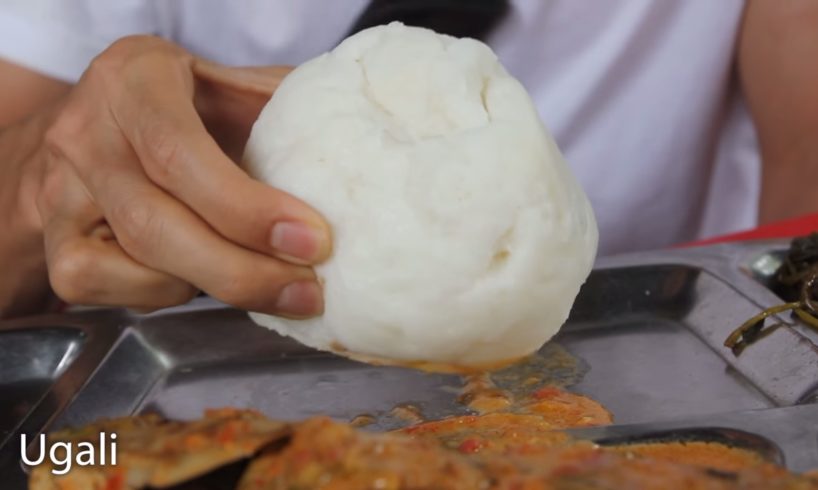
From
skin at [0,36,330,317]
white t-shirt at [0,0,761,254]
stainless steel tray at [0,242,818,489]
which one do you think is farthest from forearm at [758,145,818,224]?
skin at [0,36,330,317]

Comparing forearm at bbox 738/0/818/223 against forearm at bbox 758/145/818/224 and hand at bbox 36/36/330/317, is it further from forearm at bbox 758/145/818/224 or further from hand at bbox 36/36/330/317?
hand at bbox 36/36/330/317

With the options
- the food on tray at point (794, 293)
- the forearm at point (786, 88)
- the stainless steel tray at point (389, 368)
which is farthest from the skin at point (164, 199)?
the forearm at point (786, 88)

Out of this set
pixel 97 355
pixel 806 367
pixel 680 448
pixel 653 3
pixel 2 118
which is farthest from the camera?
pixel 653 3

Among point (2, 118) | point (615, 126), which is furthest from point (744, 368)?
point (2, 118)

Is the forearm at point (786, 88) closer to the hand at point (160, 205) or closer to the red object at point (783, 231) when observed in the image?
the red object at point (783, 231)

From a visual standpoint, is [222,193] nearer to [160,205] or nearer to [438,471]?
[160,205]

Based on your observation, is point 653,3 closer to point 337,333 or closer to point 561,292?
point 561,292

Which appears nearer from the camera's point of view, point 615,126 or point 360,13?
point 360,13
